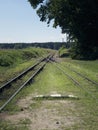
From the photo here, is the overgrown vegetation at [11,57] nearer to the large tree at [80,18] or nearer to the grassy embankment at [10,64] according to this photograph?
the grassy embankment at [10,64]

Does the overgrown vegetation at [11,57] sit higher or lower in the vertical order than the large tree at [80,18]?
lower

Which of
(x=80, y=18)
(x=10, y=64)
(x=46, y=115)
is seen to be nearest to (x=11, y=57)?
(x=10, y=64)

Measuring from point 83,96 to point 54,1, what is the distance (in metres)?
16.4

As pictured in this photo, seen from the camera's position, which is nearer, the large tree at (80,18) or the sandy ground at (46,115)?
the sandy ground at (46,115)

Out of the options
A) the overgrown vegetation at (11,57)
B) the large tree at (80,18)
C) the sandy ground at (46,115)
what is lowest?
the overgrown vegetation at (11,57)

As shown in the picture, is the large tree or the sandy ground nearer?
the sandy ground

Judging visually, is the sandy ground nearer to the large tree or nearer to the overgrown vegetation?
the large tree

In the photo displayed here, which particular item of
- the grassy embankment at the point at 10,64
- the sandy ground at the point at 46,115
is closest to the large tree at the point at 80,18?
the grassy embankment at the point at 10,64

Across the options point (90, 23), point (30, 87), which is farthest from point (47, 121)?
point (90, 23)

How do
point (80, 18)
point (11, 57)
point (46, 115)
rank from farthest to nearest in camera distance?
1. point (11, 57)
2. point (80, 18)
3. point (46, 115)

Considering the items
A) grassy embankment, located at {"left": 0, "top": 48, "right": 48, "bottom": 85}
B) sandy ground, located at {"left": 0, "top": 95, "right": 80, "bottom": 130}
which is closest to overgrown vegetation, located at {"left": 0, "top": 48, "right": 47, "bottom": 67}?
grassy embankment, located at {"left": 0, "top": 48, "right": 48, "bottom": 85}

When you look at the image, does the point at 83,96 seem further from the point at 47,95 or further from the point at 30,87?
the point at 30,87

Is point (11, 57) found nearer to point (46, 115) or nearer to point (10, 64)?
point (10, 64)

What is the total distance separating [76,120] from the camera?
37.9 ft
